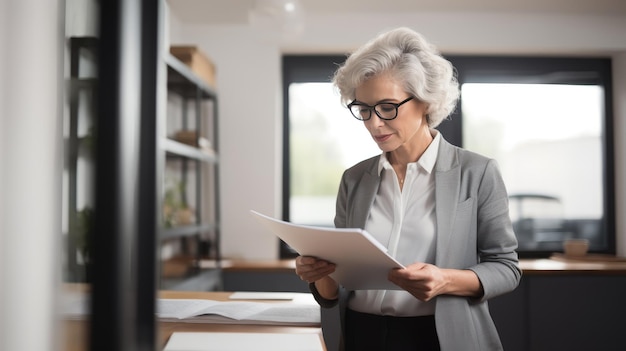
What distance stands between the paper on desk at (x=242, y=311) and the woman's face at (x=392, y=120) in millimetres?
454

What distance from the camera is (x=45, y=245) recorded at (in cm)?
43

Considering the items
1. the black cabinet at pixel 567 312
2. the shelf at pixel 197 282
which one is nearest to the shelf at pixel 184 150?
the shelf at pixel 197 282

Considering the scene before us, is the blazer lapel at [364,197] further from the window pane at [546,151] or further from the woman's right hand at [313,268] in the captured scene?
the window pane at [546,151]

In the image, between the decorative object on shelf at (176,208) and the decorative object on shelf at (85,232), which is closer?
the decorative object on shelf at (85,232)

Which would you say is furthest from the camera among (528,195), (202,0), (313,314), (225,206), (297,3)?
(528,195)

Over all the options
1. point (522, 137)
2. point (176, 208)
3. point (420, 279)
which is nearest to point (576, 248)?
point (522, 137)

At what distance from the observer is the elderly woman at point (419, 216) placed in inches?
50.6

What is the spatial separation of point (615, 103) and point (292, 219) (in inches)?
88.1

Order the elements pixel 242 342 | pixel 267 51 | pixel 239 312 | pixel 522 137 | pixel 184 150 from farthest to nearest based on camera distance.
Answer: pixel 522 137 < pixel 267 51 < pixel 184 150 < pixel 239 312 < pixel 242 342

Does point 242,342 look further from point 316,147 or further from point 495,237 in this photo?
point 316,147

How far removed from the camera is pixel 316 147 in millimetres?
3775

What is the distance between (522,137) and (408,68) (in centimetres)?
261

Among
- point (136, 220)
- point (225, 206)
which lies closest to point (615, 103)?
point (225, 206)

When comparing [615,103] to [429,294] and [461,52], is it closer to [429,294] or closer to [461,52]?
[461,52]
